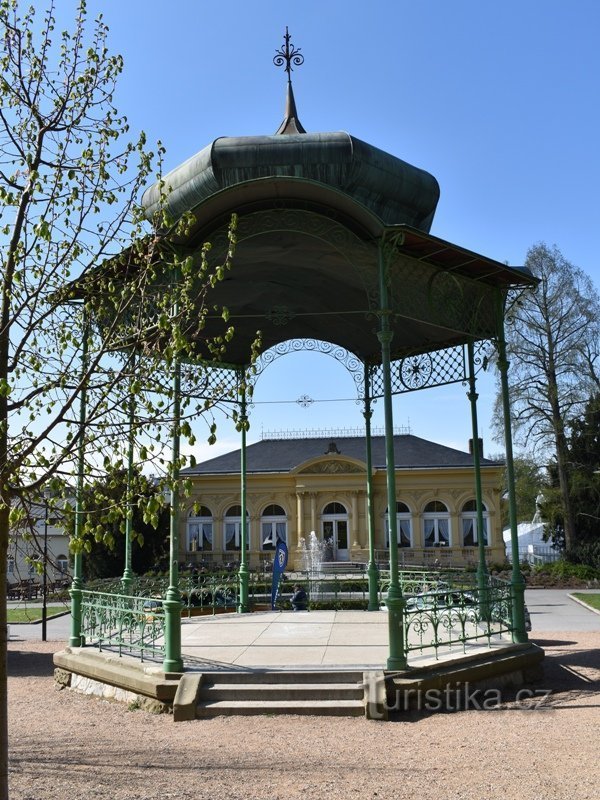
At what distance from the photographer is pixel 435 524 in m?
40.6

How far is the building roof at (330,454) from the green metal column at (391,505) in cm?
3125

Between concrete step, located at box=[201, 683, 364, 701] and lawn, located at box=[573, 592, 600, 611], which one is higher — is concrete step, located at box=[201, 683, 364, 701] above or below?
above

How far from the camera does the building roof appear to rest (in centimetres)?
4094

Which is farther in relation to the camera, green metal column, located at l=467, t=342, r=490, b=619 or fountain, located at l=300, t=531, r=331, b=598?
fountain, located at l=300, t=531, r=331, b=598

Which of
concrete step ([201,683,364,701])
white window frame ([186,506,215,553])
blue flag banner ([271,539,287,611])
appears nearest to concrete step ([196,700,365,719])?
concrete step ([201,683,364,701])

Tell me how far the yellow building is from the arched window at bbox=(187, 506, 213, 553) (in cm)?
6

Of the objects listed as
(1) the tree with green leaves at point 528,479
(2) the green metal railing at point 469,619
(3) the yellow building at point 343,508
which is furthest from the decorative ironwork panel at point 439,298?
(3) the yellow building at point 343,508

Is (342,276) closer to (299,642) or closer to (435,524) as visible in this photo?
(299,642)

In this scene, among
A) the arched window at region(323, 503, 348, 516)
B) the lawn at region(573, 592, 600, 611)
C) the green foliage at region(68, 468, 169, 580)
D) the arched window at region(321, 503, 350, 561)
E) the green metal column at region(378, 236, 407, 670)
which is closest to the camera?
the green foliage at region(68, 468, 169, 580)

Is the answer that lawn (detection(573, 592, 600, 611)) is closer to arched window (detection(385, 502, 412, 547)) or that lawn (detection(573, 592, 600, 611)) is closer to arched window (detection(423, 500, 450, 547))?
arched window (detection(423, 500, 450, 547))

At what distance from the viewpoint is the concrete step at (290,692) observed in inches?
300

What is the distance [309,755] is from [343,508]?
116ft

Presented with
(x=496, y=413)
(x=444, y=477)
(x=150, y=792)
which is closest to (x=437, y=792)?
(x=150, y=792)

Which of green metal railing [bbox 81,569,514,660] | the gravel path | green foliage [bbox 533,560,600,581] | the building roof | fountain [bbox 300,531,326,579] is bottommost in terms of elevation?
green foliage [bbox 533,560,600,581]
